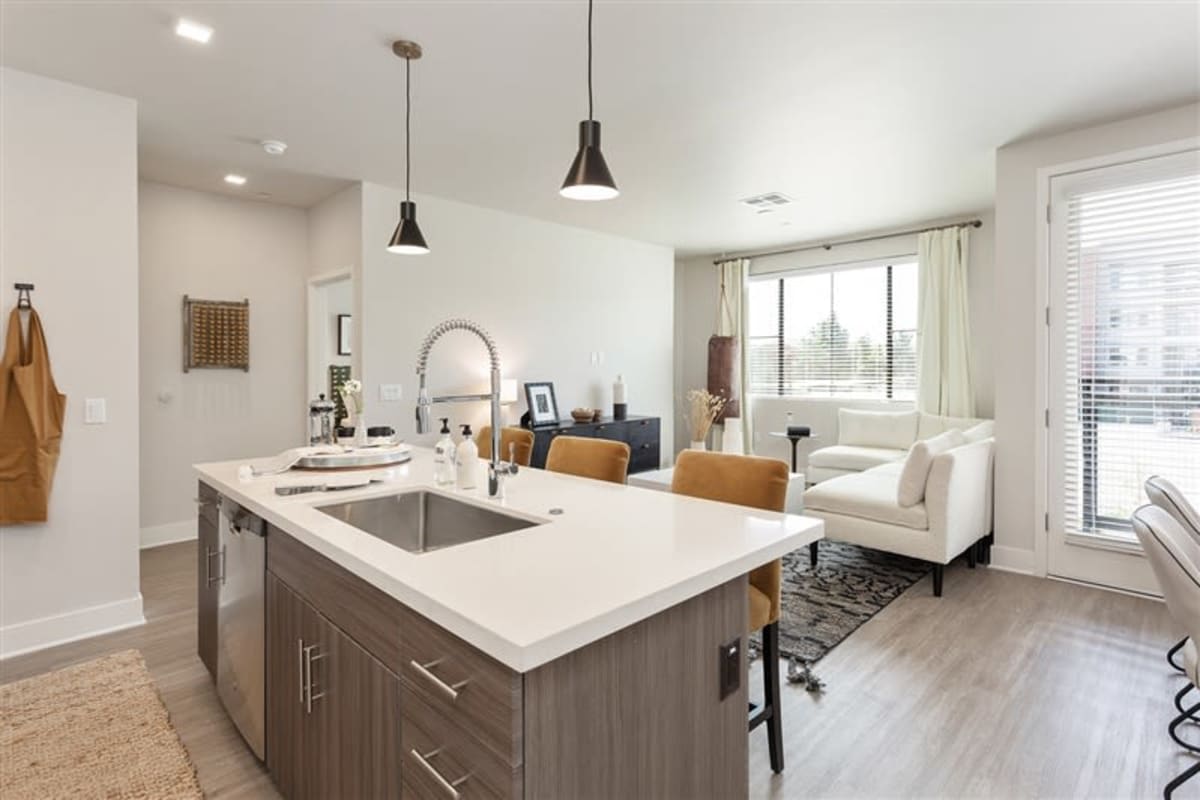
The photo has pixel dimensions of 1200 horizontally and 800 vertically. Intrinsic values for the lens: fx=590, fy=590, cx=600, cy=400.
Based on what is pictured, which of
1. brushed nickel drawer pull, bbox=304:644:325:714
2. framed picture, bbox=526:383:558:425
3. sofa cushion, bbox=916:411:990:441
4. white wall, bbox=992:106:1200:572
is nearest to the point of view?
brushed nickel drawer pull, bbox=304:644:325:714

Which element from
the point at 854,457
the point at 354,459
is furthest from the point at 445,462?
the point at 854,457

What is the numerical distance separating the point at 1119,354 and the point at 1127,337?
4.0 inches

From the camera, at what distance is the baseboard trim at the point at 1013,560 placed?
3.71 metres

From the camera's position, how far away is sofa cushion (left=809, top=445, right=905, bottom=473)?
5.42 metres

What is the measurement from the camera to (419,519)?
2041mm

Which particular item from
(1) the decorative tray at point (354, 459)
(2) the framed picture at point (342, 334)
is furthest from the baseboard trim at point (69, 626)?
(2) the framed picture at point (342, 334)

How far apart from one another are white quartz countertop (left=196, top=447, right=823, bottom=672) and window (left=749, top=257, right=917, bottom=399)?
17.2 ft

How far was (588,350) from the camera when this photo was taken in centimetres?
617

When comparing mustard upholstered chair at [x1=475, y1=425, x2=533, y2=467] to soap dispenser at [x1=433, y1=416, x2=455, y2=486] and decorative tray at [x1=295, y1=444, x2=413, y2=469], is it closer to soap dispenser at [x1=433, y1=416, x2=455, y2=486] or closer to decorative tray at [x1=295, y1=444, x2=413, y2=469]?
decorative tray at [x1=295, y1=444, x2=413, y2=469]

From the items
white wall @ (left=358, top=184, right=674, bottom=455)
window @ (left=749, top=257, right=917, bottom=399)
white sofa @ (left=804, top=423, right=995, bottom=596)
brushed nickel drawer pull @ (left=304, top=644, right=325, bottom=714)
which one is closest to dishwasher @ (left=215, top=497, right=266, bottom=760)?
brushed nickel drawer pull @ (left=304, top=644, right=325, bottom=714)

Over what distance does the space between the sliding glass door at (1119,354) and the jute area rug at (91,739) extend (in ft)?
14.8

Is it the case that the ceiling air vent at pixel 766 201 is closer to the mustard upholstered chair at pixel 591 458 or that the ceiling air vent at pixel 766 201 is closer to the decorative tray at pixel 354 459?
the mustard upholstered chair at pixel 591 458

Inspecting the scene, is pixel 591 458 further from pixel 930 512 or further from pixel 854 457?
pixel 854 457

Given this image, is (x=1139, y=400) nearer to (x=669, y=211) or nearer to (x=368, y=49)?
(x=669, y=211)
